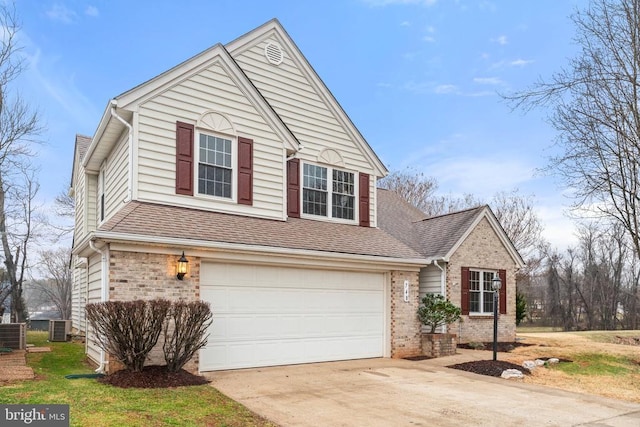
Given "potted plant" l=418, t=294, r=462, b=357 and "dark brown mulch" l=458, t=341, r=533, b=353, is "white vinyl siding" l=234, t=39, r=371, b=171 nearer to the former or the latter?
"potted plant" l=418, t=294, r=462, b=357

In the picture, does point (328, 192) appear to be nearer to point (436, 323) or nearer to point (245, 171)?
point (245, 171)

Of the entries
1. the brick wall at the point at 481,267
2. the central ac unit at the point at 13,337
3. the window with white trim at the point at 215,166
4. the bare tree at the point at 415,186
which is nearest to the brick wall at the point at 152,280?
the window with white trim at the point at 215,166

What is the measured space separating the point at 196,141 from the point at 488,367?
8057 mm

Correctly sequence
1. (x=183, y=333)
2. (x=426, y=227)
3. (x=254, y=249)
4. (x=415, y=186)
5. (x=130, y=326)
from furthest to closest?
(x=415, y=186)
(x=426, y=227)
(x=254, y=249)
(x=183, y=333)
(x=130, y=326)

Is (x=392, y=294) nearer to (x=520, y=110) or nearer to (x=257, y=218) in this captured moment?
(x=257, y=218)

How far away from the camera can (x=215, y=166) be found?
1091 cm

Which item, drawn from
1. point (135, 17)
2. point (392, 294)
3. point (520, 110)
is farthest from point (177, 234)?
point (135, 17)

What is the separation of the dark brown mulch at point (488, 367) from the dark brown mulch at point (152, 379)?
5628 millimetres

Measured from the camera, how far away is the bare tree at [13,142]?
14.8m

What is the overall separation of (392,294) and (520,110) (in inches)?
209

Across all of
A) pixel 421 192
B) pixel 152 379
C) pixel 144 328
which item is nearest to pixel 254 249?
pixel 144 328

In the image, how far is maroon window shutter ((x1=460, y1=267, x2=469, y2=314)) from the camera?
14953 millimetres

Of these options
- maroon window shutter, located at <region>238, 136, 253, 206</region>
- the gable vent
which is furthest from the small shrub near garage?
the gable vent

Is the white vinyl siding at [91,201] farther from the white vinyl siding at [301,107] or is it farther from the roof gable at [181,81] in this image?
the white vinyl siding at [301,107]
